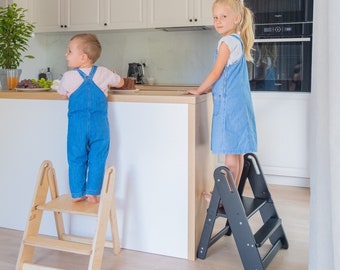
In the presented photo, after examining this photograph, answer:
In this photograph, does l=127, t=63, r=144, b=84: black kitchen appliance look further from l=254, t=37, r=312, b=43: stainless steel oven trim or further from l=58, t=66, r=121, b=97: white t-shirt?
l=58, t=66, r=121, b=97: white t-shirt

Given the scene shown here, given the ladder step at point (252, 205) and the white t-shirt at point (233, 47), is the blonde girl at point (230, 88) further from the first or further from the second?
the ladder step at point (252, 205)

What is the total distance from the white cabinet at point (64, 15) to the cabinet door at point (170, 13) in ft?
2.00

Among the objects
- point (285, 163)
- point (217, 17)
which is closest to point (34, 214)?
point (217, 17)

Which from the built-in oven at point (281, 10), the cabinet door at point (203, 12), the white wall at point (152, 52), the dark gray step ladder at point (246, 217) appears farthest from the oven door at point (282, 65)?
the dark gray step ladder at point (246, 217)

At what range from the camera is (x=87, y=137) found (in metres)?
1.92

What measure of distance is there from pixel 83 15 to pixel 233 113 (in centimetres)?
278

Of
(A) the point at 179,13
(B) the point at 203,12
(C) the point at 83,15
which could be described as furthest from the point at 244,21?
(C) the point at 83,15

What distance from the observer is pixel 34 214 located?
196 cm

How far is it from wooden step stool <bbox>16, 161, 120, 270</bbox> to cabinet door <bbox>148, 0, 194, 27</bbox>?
7.33 feet

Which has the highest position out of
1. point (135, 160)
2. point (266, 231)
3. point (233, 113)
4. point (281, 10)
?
point (281, 10)

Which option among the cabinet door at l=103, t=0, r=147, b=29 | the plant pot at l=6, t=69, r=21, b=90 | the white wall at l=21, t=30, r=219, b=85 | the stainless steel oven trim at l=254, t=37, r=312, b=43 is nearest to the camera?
the plant pot at l=6, t=69, r=21, b=90

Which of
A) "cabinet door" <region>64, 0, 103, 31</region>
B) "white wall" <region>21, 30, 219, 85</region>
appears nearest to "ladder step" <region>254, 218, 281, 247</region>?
"white wall" <region>21, 30, 219, 85</region>

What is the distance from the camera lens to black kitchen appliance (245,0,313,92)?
10.8 feet

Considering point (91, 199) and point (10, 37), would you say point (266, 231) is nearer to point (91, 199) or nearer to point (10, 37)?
point (91, 199)
